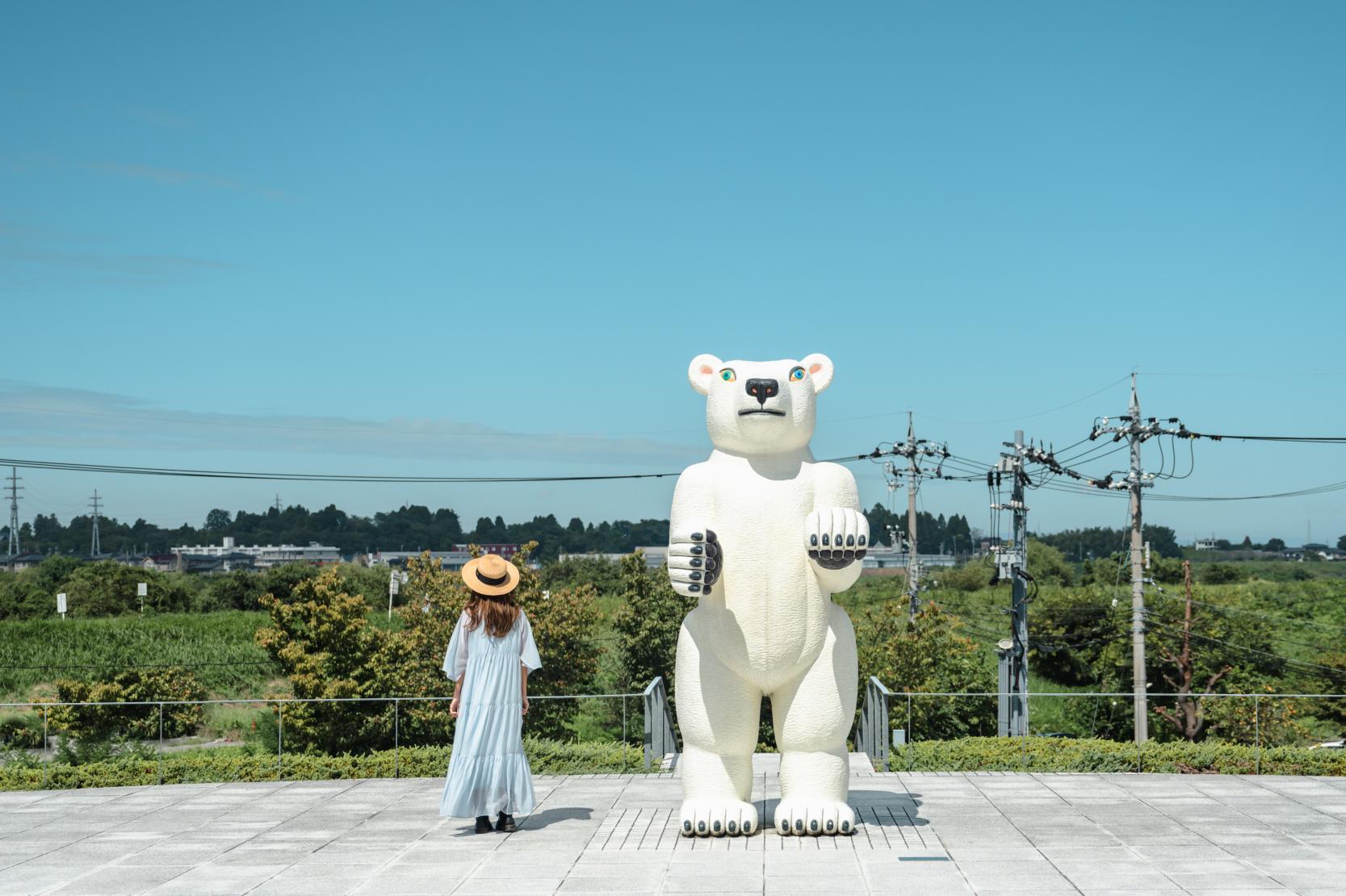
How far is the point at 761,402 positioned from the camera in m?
7.57

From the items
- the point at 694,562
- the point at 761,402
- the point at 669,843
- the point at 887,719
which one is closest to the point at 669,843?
the point at 669,843

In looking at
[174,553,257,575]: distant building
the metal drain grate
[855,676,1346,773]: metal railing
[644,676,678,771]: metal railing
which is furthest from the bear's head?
[174,553,257,575]: distant building

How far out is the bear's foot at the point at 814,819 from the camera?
7.50 metres

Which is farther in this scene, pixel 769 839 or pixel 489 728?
pixel 489 728

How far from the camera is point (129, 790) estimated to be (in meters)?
9.93

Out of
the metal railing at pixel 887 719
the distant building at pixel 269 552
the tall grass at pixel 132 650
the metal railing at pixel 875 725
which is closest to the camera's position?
the metal railing at pixel 887 719

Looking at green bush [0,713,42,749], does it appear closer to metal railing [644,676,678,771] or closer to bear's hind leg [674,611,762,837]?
metal railing [644,676,678,771]

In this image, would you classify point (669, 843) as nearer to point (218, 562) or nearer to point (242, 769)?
point (242, 769)

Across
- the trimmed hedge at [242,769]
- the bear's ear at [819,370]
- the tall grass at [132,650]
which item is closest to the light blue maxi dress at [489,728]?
the bear's ear at [819,370]

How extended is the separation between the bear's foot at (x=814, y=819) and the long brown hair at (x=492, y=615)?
2076mm

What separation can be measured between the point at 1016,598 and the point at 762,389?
16.7 metres

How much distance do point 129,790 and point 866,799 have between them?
5677mm

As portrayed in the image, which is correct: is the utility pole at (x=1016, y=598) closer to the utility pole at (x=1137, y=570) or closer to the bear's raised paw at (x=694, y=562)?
the utility pole at (x=1137, y=570)

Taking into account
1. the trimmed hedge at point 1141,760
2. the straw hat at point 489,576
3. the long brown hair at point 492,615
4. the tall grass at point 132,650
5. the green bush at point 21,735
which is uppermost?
the straw hat at point 489,576
